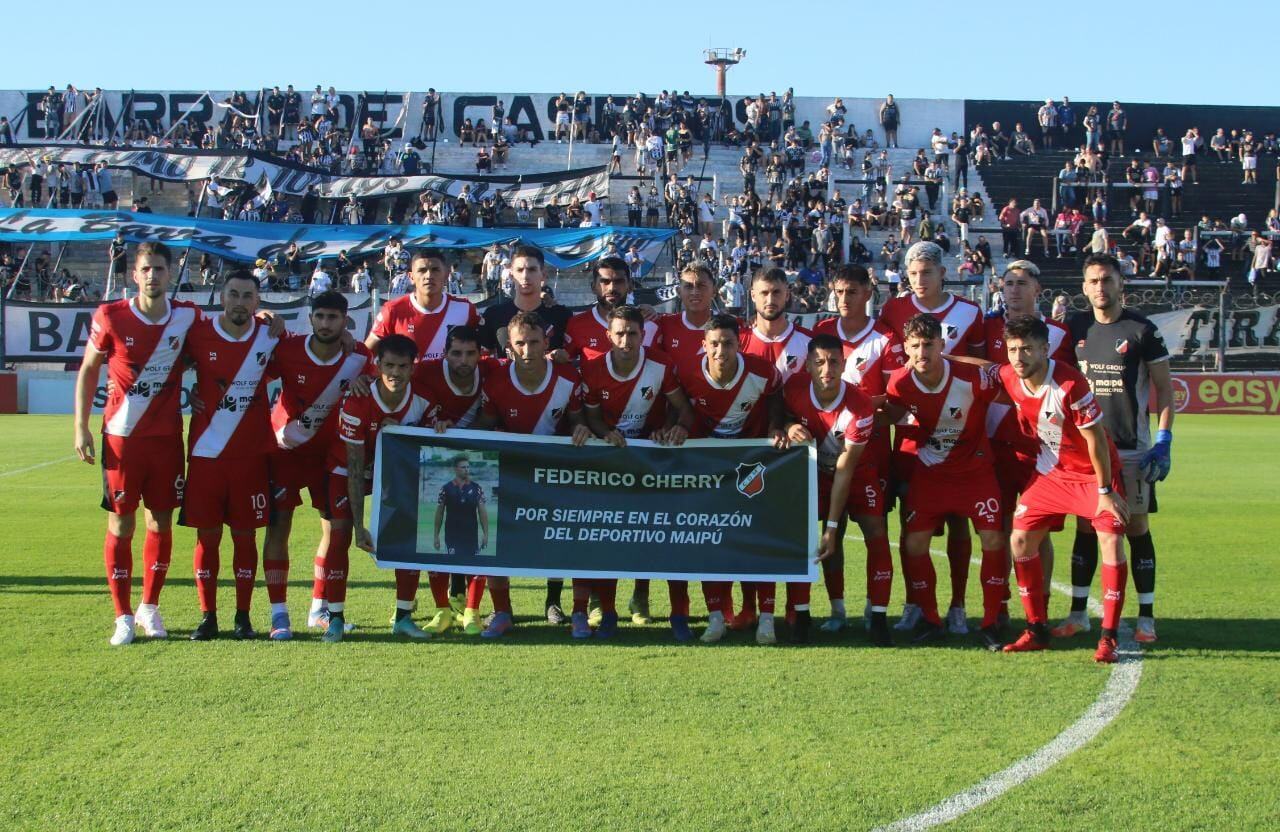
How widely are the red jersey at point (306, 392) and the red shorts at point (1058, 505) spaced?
151 inches

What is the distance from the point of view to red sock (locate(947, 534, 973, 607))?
7449 mm

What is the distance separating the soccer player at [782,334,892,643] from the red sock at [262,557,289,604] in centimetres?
290

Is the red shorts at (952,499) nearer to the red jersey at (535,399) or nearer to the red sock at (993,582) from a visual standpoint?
the red sock at (993,582)

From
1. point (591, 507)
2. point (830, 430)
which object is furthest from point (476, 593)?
point (830, 430)

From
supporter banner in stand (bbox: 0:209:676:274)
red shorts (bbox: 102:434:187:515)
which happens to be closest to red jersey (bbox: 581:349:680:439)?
red shorts (bbox: 102:434:187:515)

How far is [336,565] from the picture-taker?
283 inches

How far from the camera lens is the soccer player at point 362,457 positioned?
22.9ft

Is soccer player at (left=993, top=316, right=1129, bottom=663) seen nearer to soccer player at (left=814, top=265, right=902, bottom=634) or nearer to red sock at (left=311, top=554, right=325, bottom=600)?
soccer player at (left=814, top=265, right=902, bottom=634)

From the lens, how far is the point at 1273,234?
37.3 meters

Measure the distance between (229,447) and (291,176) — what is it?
101 ft

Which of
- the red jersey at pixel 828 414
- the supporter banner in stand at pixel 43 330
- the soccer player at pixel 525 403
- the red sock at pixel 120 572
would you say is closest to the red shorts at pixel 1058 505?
the red jersey at pixel 828 414

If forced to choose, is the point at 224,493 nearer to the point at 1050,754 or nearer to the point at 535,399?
the point at 535,399

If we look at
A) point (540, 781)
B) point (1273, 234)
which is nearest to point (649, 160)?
point (1273, 234)

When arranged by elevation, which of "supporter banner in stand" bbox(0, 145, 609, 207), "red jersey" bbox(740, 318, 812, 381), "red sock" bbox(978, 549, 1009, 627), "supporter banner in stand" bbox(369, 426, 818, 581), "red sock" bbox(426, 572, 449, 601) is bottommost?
"red sock" bbox(426, 572, 449, 601)
